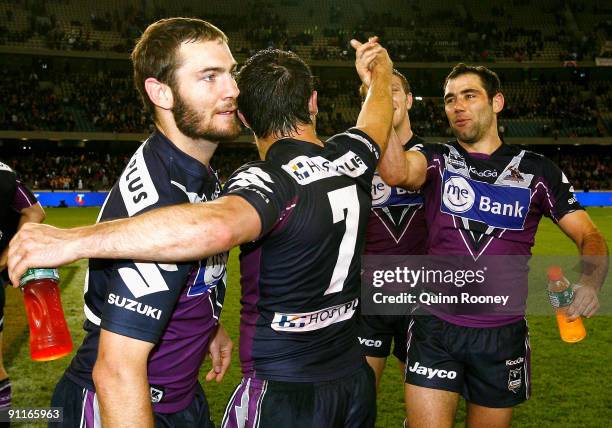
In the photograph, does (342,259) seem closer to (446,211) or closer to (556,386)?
(446,211)

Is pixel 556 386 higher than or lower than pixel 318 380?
lower

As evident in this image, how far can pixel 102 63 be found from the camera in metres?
44.0

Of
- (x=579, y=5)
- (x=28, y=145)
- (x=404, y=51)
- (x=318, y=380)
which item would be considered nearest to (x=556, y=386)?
(x=318, y=380)

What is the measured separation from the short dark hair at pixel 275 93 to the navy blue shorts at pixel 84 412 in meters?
1.26

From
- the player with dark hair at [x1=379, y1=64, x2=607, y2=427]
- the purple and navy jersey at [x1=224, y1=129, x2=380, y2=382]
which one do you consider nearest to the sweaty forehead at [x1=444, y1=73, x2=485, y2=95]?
the player with dark hair at [x1=379, y1=64, x2=607, y2=427]

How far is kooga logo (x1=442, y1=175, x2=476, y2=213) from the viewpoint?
12.5ft

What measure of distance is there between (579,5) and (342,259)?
194 feet

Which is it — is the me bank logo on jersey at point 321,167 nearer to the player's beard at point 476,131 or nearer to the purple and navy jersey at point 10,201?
the player's beard at point 476,131

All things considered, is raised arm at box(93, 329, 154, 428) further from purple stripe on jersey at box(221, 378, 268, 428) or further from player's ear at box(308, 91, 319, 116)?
player's ear at box(308, 91, 319, 116)

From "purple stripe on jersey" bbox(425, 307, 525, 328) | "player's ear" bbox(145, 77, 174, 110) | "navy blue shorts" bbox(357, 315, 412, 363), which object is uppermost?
"player's ear" bbox(145, 77, 174, 110)

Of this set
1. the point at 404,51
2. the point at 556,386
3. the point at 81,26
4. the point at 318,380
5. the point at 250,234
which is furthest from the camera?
the point at 404,51

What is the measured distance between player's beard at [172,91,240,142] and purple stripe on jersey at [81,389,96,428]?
1106 mm

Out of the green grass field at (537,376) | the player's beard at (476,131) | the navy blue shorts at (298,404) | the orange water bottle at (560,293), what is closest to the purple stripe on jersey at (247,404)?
the navy blue shorts at (298,404)

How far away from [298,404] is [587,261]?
2128mm
